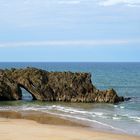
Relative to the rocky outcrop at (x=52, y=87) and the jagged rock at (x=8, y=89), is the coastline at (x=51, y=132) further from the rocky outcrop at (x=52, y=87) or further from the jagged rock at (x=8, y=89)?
the jagged rock at (x=8, y=89)

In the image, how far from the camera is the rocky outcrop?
6069cm

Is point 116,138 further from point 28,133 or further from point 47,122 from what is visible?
Answer: point 47,122

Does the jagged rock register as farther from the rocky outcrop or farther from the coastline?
the coastline

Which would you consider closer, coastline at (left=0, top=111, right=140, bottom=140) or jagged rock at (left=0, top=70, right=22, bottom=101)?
coastline at (left=0, top=111, right=140, bottom=140)

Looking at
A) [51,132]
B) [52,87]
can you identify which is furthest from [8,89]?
[51,132]

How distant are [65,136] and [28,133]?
8.14 ft

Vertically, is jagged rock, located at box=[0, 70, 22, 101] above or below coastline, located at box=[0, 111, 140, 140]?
above

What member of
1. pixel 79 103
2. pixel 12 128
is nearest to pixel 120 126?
pixel 12 128

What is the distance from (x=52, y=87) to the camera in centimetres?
6225

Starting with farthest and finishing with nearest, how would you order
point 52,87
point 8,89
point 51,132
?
point 52,87 < point 8,89 < point 51,132

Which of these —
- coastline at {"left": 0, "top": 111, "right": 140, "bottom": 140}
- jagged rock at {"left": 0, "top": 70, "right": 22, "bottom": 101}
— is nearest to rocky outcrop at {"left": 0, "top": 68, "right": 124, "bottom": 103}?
jagged rock at {"left": 0, "top": 70, "right": 22, "bottom": 101}

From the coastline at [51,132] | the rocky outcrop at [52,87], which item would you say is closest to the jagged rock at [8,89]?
the rocky outcrop at [52,87]

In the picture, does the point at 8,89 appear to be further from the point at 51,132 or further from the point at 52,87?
the point at 51,132

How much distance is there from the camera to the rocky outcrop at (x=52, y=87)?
2389 inches
